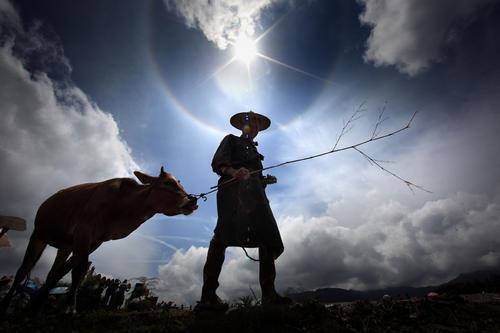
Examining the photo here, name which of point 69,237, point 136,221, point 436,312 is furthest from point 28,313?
point 436,312

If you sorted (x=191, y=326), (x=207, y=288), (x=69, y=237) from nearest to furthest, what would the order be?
(x=191, y=326), (x=207, y=288), (x=69, y=237)

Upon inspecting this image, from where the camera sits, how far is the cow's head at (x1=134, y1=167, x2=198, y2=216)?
515cm

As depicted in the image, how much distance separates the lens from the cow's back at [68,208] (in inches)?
187

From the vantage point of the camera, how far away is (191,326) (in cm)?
280

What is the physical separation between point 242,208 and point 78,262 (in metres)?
2.65

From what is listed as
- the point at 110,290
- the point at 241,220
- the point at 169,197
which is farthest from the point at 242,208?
the point at 110,290

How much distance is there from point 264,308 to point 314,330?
710 millimetres

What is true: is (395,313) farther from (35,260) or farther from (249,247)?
(35,260)

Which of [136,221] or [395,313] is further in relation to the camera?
[136,221]

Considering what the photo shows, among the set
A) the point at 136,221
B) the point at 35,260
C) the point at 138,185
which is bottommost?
the point at 35,260

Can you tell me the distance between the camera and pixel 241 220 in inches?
175

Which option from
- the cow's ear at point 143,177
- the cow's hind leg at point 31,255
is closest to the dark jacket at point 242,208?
the cow's ear at point 143,177

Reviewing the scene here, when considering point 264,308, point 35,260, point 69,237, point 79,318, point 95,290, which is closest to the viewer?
Answer: point 264,308

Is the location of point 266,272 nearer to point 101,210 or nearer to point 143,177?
point 101,210
